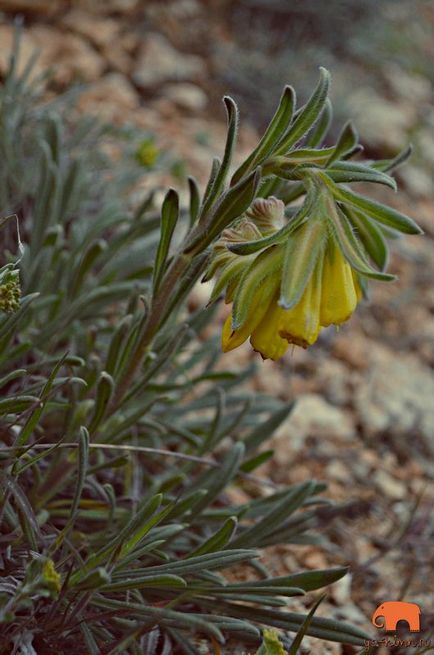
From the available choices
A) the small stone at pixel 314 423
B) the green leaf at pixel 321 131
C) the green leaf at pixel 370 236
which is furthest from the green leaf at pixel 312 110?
the small stone at pixel 314 423

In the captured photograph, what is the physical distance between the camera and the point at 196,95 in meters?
5.39

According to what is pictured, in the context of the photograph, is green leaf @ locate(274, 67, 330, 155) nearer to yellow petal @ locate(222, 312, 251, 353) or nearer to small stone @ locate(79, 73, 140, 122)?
yellow petal @ locate(222, 312, 251, 353)

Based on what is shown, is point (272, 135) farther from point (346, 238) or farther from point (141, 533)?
point (141, 533)

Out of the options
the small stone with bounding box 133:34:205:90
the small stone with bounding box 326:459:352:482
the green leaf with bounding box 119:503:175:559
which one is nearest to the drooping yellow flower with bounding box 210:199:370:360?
the green leaf with bounding box 119:503:175:559

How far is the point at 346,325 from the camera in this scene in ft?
14.0

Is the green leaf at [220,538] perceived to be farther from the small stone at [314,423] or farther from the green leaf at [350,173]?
the small stone at [314,423]

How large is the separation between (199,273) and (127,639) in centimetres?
88

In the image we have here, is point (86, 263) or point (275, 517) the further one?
point (86, 263)

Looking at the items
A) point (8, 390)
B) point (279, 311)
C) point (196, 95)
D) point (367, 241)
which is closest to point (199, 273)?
point (279, 311)

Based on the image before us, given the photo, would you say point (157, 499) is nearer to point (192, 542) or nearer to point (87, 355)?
point (192, 542)

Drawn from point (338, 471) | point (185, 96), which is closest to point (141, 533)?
point (338, 471)

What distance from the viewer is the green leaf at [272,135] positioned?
193 cm

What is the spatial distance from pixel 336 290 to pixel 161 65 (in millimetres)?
4025

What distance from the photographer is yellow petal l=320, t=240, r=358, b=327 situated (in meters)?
1.84
